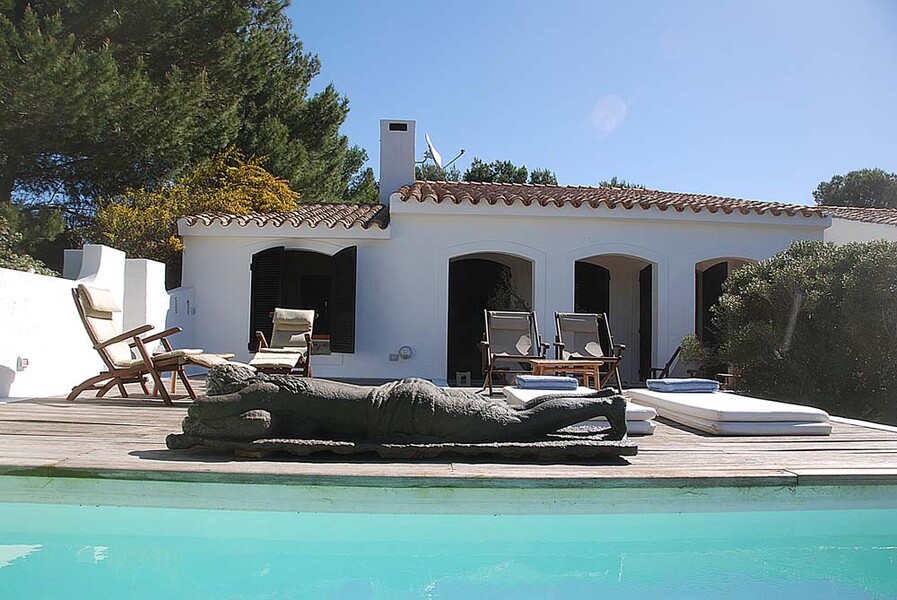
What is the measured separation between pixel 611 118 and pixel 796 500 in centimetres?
1234

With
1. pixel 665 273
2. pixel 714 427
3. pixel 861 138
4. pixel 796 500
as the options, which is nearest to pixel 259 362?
pixel 714 427

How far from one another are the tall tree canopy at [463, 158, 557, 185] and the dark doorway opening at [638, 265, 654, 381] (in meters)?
23.7

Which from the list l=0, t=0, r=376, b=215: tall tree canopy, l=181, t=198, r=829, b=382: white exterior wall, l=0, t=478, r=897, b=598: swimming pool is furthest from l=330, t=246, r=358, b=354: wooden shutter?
l=0, t=478, r=897, b=598: swimming pool

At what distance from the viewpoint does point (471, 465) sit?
3.95m

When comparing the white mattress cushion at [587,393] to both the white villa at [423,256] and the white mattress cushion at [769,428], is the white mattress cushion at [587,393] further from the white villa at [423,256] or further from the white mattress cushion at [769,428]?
the white villa at [423,256]

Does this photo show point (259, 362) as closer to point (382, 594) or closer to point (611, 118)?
point (382, 594)

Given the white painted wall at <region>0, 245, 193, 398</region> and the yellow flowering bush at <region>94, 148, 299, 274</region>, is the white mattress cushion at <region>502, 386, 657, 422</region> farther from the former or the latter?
the yellow flowering bush at <region>94, 148, 299, 274</region>

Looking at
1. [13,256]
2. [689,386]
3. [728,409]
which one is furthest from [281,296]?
[728,409]

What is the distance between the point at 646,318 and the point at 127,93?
372 inches

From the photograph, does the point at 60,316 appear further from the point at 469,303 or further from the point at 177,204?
the point at 469,303

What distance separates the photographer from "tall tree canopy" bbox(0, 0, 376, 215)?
11.4 m

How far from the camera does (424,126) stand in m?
18.7

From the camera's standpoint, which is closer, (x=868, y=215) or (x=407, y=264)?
(x=407, y=264)

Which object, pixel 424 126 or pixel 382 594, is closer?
pixel 382 594
